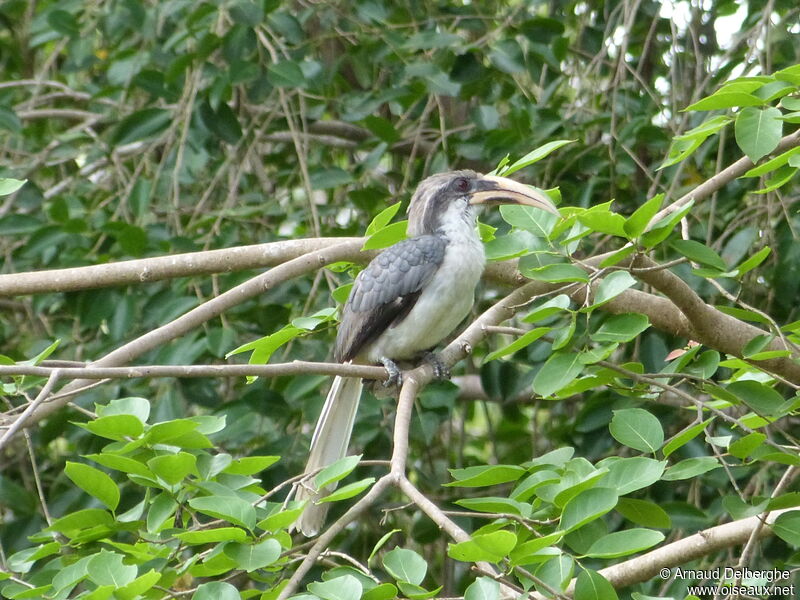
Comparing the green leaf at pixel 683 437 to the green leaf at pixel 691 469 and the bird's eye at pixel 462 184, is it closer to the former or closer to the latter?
the green leaf at pixel 691 469

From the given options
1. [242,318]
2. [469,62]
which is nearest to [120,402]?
[242,318]

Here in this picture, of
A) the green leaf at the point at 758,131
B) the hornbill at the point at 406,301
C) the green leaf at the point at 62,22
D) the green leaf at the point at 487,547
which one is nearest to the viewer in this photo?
the green leaf at the point at 487,547

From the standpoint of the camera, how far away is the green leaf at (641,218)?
247 centimetres

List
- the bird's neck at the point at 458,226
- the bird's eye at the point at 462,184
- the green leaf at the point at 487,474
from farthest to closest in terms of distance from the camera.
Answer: the bird's eye at the point at 462,184 → the bird's neck at the point at 458,226 → the green leaf at the point at 487,474

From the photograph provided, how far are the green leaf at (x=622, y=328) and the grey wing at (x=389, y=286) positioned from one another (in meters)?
1.37

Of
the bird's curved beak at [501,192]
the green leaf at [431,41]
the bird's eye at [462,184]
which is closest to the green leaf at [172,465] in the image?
the bird's curved beak at [501,192]

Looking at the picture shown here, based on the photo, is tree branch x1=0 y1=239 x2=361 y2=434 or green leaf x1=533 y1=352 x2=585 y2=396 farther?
tree branch x1=0 y1=239 x2=361 y2=434

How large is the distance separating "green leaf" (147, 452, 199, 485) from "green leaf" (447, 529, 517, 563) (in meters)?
0.68

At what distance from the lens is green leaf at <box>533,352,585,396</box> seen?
100.0 inches

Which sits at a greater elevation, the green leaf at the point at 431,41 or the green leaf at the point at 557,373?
the green leaf at the point at 431,41

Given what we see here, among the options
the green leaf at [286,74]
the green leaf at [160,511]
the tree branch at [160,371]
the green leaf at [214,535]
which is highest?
the green leaf at [286,74]

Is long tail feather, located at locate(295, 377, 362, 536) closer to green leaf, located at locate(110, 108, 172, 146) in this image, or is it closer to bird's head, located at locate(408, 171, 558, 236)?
bird's head, located at locate(408, 171, 558, 236)

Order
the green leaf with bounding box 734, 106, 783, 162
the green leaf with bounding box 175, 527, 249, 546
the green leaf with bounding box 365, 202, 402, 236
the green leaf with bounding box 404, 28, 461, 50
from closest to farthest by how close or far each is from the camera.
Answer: the green leaf with bounding box 175, 527, 249, 546, the green leaf with bounding box 734, 106, 783, 162, the green leaf with bounding box 365, 202, 402, 236, the green leaf with bounding box 404, 28, 461, 50

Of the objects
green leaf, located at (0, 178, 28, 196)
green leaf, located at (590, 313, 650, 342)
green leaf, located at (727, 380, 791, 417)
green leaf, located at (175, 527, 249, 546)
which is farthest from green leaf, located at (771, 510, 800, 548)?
green leaf, located at (0, 178, 28, 196)
